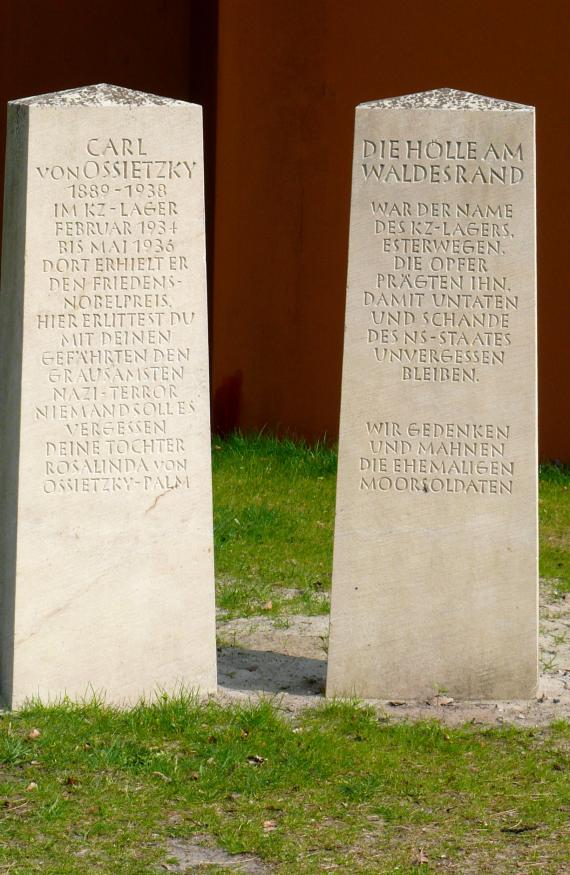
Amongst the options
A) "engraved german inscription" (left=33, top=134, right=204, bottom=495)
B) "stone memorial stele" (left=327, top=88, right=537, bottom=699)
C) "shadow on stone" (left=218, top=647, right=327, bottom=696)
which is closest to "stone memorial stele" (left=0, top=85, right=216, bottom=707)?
"engraved german inscription" (left=33, top=134, right=204, bottom=495)

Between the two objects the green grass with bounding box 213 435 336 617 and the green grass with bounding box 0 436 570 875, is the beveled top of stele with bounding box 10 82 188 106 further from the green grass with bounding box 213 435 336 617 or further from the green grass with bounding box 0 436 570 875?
the green grass with bounding box 213 435 336 617

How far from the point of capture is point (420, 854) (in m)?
4.82

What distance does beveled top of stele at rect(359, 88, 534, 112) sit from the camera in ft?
19.1

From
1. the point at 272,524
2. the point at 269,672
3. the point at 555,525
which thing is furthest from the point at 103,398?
the point at 555,525

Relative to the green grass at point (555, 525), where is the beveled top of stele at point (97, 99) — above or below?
above

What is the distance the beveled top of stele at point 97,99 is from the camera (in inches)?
222

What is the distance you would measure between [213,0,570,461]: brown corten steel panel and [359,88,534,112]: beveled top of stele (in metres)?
4.05

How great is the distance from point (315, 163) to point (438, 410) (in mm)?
4504

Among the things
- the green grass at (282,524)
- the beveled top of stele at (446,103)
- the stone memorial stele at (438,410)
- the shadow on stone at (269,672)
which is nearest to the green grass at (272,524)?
the green grass at (282,524)

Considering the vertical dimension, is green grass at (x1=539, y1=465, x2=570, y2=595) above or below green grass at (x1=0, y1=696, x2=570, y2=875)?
above

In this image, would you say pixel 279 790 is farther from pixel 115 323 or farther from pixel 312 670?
pixel 115 323

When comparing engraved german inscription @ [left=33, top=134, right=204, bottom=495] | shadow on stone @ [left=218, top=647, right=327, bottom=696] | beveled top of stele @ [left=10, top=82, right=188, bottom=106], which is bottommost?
shadow on stone @ [left=218, top=647, right=327, bottom=696]

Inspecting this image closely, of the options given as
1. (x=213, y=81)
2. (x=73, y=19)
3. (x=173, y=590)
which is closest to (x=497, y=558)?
(x=173, y=590)

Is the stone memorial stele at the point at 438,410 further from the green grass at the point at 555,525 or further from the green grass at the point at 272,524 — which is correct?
the green grass at the point at 555,525
